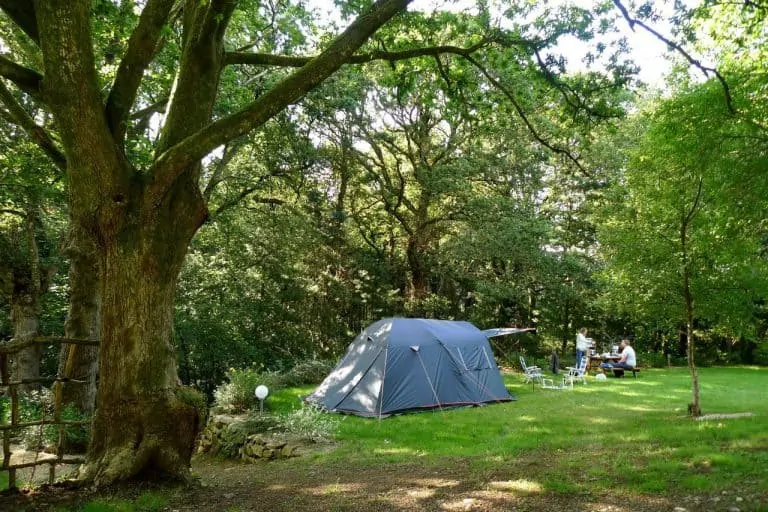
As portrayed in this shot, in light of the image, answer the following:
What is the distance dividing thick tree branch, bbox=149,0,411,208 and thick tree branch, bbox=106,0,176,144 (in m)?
0.67

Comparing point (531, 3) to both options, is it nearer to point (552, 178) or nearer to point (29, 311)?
point (29, 311)

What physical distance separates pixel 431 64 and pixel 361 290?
11699 millimetres

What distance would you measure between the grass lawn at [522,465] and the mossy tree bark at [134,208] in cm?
61

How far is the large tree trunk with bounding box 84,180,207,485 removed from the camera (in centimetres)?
458

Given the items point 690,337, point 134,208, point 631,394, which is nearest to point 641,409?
point 690,337

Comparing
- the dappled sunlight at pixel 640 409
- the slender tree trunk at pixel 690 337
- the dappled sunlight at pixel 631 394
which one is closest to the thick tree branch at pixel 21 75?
the slender tree trunk at pixel 690 337

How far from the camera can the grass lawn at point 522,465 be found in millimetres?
4180

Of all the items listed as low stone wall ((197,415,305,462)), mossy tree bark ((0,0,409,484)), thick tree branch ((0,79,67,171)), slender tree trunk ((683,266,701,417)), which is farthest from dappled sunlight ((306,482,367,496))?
slender tree trunk ((683,266,701,417))

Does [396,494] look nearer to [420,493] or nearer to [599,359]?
[420,493]

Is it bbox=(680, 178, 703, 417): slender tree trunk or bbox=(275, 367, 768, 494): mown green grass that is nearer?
bbox=(275, 367, 768, 494): mown green grass

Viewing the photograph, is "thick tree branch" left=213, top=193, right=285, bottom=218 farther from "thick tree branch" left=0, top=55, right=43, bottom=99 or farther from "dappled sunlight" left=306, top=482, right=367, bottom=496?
"dappled sunlight" left=306, top=482, right=367, bottom=496

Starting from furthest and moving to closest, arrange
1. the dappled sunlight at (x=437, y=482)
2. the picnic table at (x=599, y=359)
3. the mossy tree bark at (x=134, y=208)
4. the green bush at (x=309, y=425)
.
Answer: the picnic table at (x=599, y=359) < the green bush at (x=309, y=425) < the dappled sunlight at (x=437, y=482) < the mossy tree bark at (x=134, y=208)

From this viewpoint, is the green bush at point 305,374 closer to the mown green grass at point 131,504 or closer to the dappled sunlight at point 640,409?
the dappled sunlight at point 640,409

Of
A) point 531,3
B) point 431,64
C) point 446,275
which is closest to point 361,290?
point 446,275
